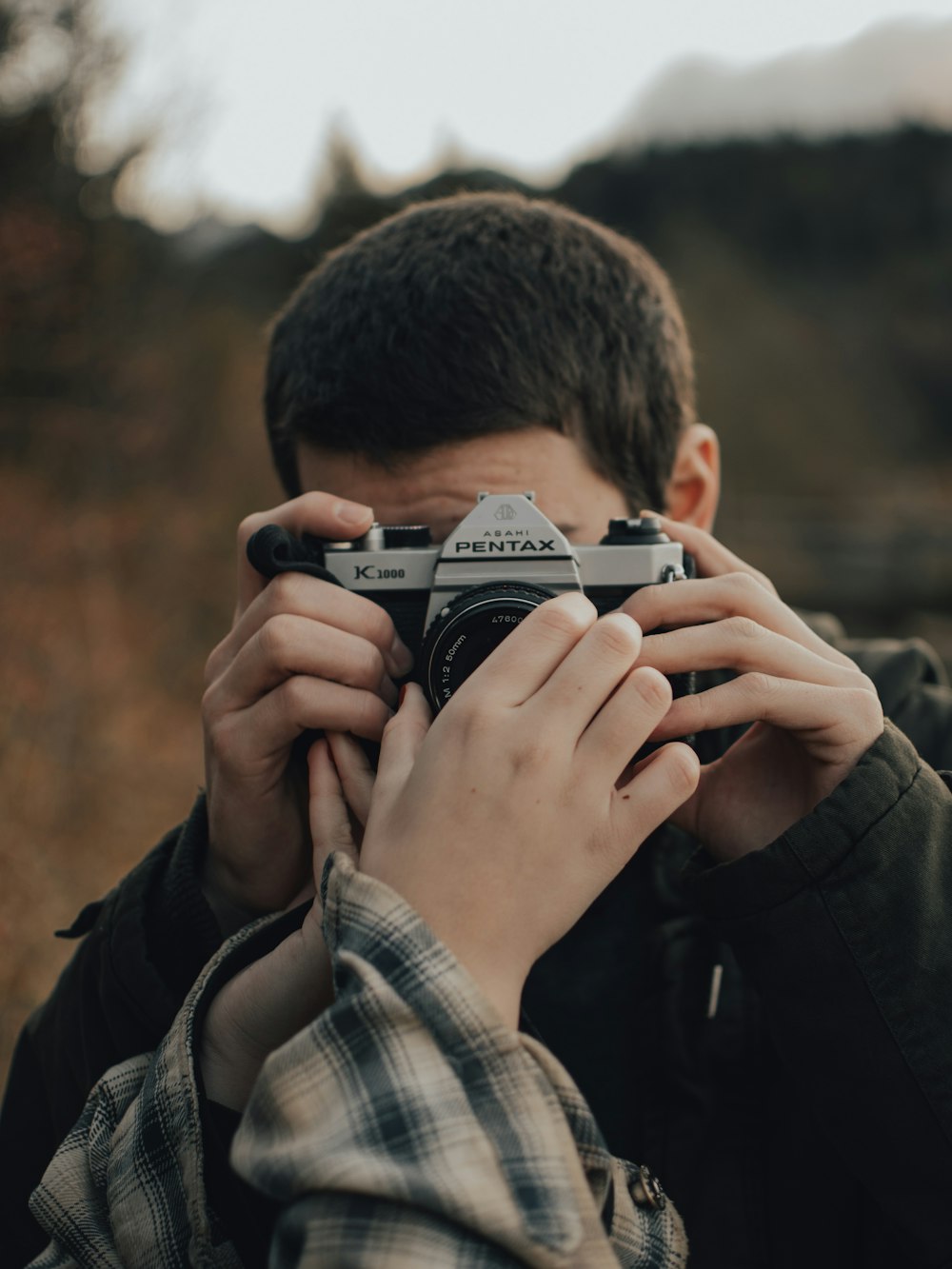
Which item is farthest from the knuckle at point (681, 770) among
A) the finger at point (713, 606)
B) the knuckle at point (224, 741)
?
the knuckle at point (224, 741)

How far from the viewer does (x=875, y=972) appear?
40.5 inches

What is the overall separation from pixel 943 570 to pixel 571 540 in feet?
25.3

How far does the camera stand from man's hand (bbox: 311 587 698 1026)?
0.84 metres

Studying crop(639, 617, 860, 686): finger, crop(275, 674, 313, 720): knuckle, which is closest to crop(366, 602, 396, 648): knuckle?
crop(275, 674, 313, 720): knuckle

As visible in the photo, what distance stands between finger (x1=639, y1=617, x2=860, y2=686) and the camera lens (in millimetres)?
166

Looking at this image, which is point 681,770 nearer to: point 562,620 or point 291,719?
point 562,620

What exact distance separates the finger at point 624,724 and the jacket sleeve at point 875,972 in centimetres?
24

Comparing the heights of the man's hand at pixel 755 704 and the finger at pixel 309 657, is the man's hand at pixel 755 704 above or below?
below

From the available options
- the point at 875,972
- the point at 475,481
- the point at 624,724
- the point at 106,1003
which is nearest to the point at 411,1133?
the point at 624,724

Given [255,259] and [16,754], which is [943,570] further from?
[255,259]

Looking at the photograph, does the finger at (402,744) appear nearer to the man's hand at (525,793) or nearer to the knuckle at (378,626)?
the man's hand at (525,793)

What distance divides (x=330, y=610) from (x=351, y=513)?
0.45 ft

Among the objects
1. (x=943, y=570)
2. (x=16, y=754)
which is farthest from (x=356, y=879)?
(x=943, y=570)

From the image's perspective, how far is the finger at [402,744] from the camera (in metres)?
0.93
